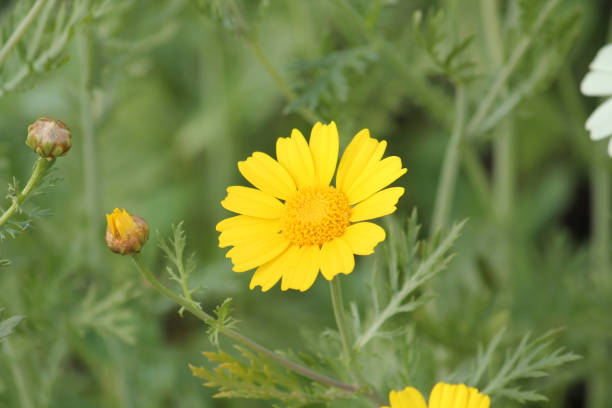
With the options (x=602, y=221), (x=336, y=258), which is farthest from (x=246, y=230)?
(x=602, y=221)

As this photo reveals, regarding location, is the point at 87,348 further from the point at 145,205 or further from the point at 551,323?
the point at 551,323

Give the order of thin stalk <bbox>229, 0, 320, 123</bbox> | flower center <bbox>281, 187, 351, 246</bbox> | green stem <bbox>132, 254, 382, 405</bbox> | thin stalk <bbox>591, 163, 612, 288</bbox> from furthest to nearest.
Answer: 1. thin stalk <bbox>591, 163, 612, 288</bbox>
2. thin stalk <bbox>229, 0, 320, 123</bbox>
3. flower center <bbox>281, 187, 351, 246</bbox>
4. green stem <bbox>132, 254, 382, 405</bbox>

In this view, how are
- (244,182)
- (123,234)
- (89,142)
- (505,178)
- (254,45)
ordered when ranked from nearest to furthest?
(123,234) < (254,45) < (89,142) < (505,178) < (244,182)

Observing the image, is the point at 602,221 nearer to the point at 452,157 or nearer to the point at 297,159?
the point at 452,157

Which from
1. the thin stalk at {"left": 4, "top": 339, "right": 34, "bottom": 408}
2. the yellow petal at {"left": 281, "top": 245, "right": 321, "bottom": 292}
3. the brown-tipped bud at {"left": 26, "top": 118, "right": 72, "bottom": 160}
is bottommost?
the thin stalk at {"left": 4, "top": 339, "right": 34, "bottom": 408}

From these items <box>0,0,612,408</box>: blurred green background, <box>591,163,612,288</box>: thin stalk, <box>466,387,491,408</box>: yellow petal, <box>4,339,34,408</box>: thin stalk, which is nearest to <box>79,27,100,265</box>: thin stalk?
<box>0,0,612,408</box>: blurred green background

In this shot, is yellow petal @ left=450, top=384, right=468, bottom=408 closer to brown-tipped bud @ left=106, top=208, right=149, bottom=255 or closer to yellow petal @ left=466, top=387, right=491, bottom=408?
yellow petal @ left=466, top=387, right=491, bottom=408

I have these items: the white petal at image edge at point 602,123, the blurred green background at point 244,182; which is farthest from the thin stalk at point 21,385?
the white petal at image edge at point 602,123
